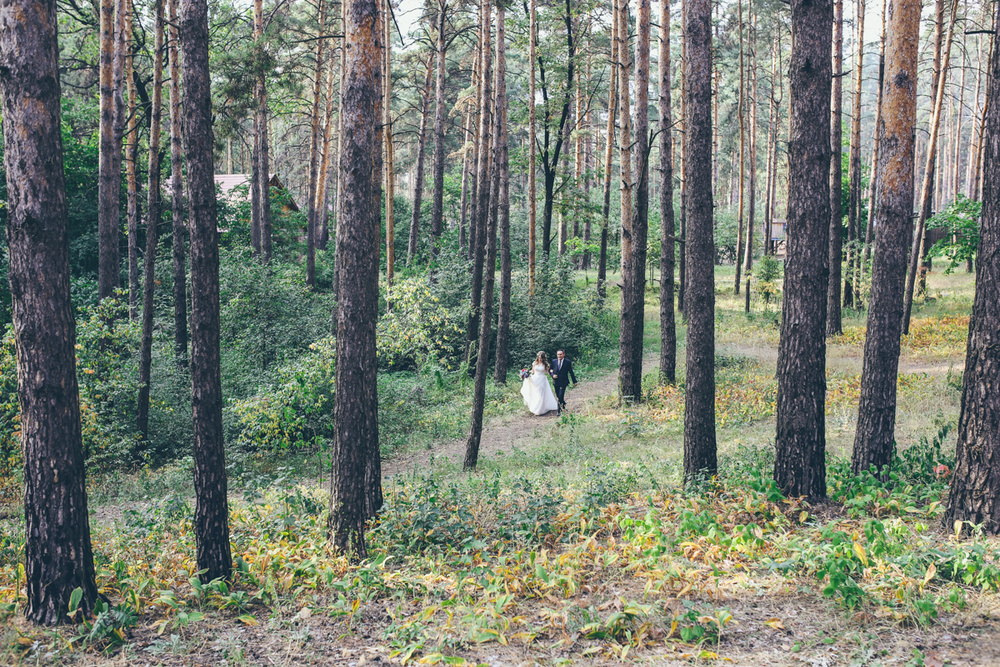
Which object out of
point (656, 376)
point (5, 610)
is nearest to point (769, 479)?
point (5, 610)

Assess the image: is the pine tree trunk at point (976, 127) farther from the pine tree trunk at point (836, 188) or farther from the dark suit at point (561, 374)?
the dark suit at point (561, 374)

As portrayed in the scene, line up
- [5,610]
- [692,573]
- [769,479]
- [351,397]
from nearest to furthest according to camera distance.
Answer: [5,610] < [692,573] < [351,397] < [769,479]

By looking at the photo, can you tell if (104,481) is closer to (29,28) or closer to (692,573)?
(29,28)

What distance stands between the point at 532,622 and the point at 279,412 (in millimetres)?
8453

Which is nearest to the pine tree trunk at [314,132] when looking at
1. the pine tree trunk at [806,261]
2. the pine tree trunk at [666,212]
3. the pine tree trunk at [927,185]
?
the pine tree trunk at [666,212]

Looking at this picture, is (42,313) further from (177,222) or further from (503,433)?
(503,433)

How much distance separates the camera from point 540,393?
1543 centimetres

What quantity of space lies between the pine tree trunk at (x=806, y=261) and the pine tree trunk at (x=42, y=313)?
657cm

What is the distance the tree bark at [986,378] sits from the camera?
5.53 metres

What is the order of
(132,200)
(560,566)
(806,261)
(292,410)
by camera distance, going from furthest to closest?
(132,200)
(292,410)
(806,261)
(560,566)

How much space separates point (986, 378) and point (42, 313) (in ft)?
25.0

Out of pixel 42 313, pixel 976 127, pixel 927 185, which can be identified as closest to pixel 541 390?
pixel 42 313

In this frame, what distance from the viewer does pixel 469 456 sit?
11.4m

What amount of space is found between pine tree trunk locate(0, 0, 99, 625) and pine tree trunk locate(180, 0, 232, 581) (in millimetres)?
1003
